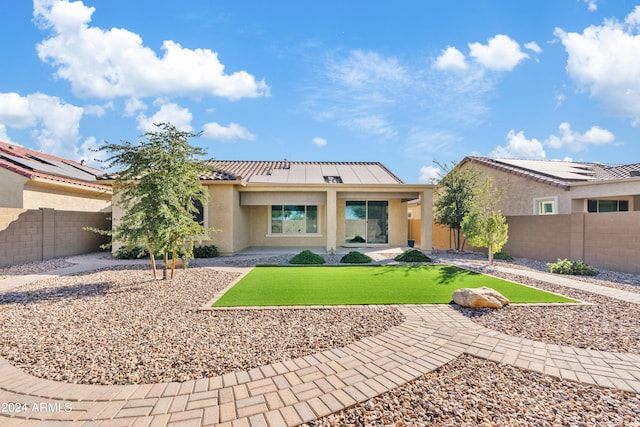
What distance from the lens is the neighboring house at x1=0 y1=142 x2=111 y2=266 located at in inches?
432

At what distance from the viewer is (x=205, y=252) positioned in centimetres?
1283

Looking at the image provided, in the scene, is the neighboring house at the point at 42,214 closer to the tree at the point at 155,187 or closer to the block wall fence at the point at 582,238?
the tree at the point at 155,187

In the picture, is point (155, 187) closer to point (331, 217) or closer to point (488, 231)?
point (331, 217)

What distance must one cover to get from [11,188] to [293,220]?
41.9 feet

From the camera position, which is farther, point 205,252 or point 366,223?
point 366,223

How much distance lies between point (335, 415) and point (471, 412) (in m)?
1.28

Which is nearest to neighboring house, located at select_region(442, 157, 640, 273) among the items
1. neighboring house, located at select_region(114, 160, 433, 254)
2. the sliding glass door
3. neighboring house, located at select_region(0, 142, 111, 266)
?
neighboring house, located at select_region(114, 160, 433, 254)

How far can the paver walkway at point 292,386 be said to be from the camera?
276cm

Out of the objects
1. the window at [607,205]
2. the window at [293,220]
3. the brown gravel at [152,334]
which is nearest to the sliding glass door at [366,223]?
the window at [293,220]

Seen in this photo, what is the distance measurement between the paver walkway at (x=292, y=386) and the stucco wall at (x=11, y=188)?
1309 cm

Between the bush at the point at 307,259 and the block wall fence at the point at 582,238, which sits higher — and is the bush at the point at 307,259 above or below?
below

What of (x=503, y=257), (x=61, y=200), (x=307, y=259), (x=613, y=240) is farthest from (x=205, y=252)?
(x=613, y=240)

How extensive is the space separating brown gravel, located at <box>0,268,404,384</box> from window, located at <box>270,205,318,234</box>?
33.1 feet

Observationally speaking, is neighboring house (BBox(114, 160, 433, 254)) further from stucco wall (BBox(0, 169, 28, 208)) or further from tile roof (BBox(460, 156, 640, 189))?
tile roof (BBox(460, 156, 640, 189))
